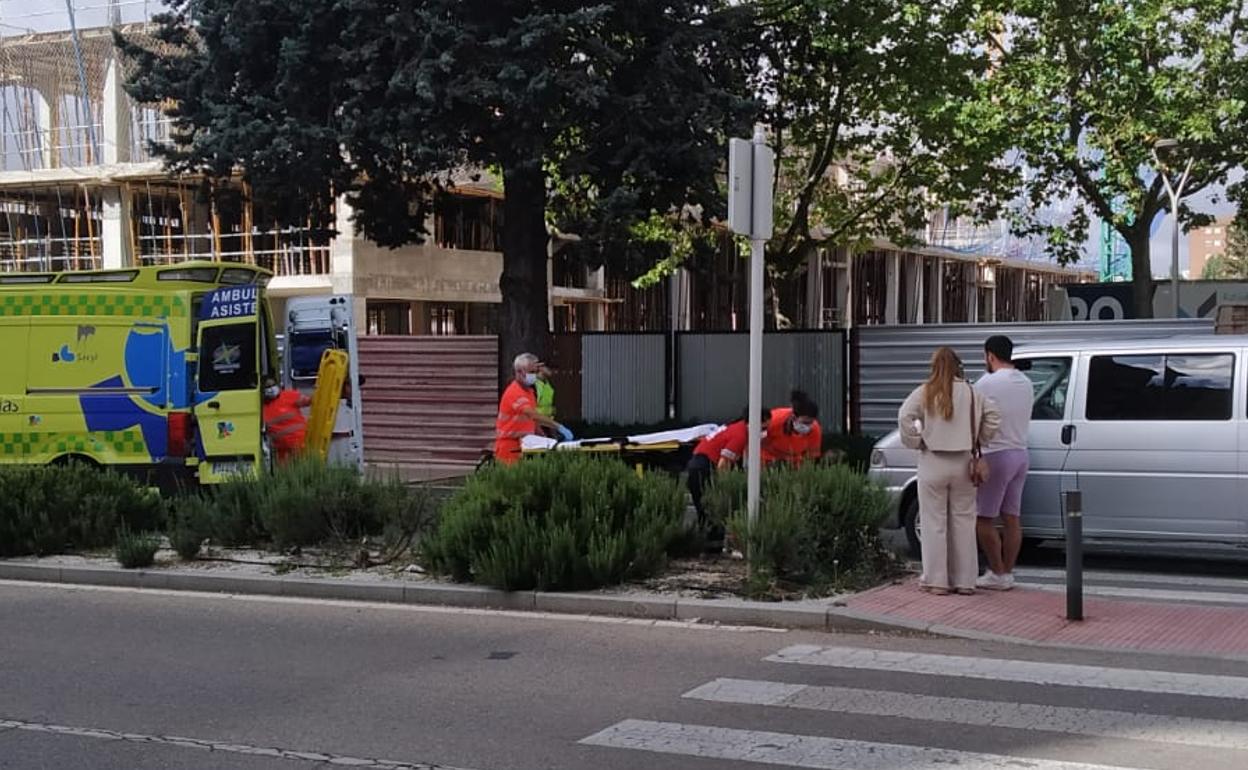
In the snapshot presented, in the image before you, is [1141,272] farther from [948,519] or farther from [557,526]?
[557,526]

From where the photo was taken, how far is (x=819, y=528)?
9453 mm

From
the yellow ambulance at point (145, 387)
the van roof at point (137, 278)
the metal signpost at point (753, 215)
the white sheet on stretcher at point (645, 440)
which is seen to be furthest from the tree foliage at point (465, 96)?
the metal signpost at point (753, 215)

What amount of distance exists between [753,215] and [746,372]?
9977 millimetres

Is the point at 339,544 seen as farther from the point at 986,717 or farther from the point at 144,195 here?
the point at 144,195

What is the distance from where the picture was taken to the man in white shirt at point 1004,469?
9.38 m

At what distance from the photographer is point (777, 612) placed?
8.68 meters

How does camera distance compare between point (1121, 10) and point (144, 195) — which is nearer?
point (1121, 10)

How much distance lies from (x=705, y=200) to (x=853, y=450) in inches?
149

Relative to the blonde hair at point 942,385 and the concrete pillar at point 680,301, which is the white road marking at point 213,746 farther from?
the concrete pillar at point 680,301

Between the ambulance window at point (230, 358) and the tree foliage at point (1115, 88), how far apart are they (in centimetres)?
1182

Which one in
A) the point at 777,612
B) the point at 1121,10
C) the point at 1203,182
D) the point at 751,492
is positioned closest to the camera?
the point at 777,612

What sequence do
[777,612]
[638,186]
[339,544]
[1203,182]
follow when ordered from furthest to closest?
[1203,182]
[638,186]
[339,544]
[777,612]

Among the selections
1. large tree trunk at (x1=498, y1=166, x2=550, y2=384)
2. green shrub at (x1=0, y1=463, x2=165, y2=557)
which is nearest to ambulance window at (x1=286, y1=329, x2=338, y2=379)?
large tree trunk at (x1=498, y1=166, x2=550, y2=384)

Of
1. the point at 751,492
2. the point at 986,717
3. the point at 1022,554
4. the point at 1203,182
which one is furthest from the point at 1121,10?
the point at 986,717
